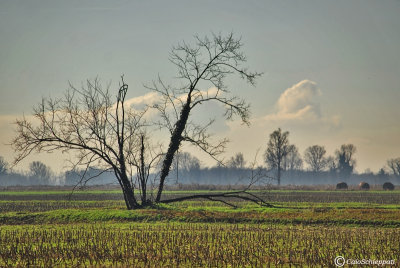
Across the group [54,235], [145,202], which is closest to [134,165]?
[145,202]

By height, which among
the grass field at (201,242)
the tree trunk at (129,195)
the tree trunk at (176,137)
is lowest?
the grass field at (201,242)

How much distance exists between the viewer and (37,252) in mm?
18312

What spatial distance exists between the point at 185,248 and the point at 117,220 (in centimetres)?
1304

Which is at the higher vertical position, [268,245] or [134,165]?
[134,165]

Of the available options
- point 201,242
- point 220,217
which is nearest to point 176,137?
point 220,217

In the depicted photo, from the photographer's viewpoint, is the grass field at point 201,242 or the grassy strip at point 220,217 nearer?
the grass field at point 201,242

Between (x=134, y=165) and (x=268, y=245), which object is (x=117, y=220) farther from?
(x=268, y=245)

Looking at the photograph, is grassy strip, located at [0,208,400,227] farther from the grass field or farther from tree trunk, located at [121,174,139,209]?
tree trunk, located at [121,174,139,209]

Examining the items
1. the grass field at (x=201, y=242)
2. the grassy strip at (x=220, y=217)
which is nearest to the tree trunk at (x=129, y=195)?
the grassy strip at (x=220, y=217)

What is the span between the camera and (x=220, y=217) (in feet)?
102

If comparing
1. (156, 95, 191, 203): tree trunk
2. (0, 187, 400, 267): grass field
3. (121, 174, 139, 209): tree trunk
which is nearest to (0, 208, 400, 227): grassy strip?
(0, 187, 400, 267): grass field

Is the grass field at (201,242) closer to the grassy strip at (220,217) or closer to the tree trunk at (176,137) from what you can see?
the grassy strip at (220,217)

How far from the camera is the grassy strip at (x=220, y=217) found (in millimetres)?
30203

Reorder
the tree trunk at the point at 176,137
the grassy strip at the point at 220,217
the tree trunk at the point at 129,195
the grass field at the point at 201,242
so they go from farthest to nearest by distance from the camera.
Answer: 1. the tree trunk at the point at 176,137
2. the tree trunk at the point at 129,195
3. the grassy strip at the point at 220,217
4. the grass field at the point at 201,242
